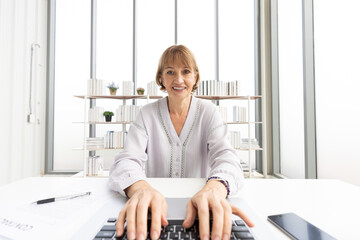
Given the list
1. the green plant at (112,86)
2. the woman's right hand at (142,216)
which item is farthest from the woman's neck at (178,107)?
the green plant at (112,86)

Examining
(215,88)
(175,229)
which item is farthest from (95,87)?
(175,229)

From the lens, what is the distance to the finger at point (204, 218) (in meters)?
0.39

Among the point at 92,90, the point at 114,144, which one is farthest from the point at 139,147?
the point at 92,90

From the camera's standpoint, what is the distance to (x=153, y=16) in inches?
145

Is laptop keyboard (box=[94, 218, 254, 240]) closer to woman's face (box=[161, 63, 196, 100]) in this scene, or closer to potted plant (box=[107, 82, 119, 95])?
woman's face (box=[161, 63, 196, 100])

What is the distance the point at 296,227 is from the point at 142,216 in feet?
1.07

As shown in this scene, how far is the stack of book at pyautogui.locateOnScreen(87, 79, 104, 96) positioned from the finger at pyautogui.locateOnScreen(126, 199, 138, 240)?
3.01m

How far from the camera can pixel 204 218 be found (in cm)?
43

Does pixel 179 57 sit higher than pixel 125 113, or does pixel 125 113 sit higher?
pixel 179 57

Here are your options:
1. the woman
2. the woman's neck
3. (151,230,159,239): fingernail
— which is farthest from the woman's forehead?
(151,230,159,239): fingernail

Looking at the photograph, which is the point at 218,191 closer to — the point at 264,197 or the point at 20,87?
the point at 264,197

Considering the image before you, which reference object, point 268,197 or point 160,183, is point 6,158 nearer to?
point 160,183

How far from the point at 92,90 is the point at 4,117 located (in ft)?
3.65

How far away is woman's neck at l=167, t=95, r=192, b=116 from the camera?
1.14 metres
